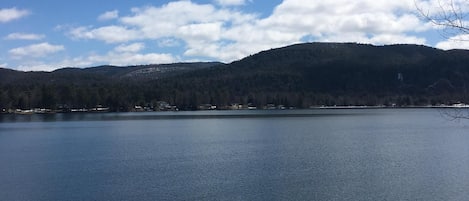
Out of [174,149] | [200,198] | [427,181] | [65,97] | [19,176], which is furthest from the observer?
[65,97]

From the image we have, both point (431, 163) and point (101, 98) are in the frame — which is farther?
point (101, 98)

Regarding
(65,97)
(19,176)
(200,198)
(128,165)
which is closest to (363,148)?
(128,165)

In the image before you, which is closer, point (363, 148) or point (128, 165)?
point (128, 165)

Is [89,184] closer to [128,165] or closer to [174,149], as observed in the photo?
[128,165]

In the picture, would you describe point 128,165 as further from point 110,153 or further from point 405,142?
point 405,142

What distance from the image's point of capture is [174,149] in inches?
2039

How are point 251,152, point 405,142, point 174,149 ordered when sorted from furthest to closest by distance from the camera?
point 405,142 → point 174,149 → point 251,152

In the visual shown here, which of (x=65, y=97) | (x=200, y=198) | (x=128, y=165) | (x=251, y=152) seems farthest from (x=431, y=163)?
(x=65, y=97)

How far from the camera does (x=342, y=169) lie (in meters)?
36.2

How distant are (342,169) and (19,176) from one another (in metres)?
20.8

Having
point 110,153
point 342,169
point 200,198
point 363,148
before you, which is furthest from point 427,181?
point 110,153

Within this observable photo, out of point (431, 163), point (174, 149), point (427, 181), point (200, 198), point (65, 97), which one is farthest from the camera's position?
point (65, 97)

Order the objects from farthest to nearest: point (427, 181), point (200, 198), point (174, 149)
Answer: point (174, 149)
point (427, 181)
point (200, 198)

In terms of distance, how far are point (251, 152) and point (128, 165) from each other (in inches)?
470
